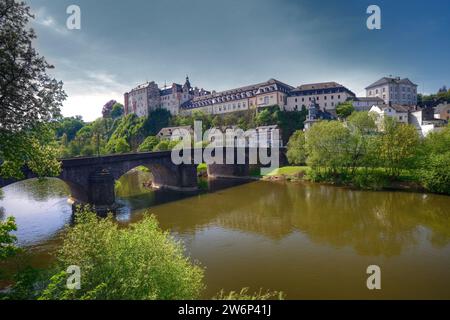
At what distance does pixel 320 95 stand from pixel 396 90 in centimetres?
2552

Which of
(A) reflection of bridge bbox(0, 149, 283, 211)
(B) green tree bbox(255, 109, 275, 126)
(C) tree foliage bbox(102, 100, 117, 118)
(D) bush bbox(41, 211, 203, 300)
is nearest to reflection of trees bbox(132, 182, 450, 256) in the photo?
(A) reflection of bridge bbox(0, 149, 283, 211)

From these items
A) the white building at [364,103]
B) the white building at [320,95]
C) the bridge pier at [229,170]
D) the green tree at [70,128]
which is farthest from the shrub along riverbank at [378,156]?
the green tree at [70,128]

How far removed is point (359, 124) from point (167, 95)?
89.0 meters

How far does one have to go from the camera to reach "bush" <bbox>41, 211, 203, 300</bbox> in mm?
9359

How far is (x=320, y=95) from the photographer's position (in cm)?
9144

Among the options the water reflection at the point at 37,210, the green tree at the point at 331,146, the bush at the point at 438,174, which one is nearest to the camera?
the water reflection at the point at 37,210

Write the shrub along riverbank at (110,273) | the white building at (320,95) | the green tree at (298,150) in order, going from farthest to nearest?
the white building at (320,95)
the green tree at (298,150)
the shrub along riverbank at (110,273)

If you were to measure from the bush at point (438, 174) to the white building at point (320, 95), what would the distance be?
5524 centimetres

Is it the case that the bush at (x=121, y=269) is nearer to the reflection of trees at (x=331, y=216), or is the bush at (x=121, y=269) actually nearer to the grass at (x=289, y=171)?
the reflection of trees at (x=331, y=216)

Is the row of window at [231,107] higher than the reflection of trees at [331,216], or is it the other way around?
the row of window at [231,107]

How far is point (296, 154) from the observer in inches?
2132

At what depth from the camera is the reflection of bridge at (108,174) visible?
31.6 metres

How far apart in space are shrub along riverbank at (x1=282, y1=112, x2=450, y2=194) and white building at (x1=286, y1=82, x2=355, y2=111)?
42835 millimetres

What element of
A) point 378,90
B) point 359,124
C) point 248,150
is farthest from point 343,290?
point 378,90
